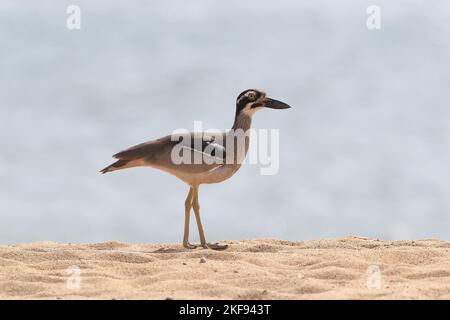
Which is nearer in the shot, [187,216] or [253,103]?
[187,216]

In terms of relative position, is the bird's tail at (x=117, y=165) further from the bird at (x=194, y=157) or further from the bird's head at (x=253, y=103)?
the bird's head at (x=253, y=103)

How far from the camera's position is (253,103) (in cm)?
1062

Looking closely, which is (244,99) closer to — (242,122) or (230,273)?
(242,122)

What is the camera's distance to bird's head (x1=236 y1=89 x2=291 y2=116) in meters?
10.6

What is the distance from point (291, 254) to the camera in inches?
378

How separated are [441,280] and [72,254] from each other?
458 centimetres

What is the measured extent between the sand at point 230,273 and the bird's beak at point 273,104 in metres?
1.97

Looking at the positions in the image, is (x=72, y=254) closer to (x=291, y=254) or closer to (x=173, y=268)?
(x=173, y=268)

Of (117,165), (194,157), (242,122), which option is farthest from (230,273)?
(242,122)

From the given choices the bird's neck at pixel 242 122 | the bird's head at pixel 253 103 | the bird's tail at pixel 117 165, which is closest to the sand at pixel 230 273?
the bird's tail at pixel 117 165

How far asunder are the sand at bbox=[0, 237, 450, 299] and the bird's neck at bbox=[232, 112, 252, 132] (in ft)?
5.51

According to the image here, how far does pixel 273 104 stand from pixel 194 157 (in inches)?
60.7
